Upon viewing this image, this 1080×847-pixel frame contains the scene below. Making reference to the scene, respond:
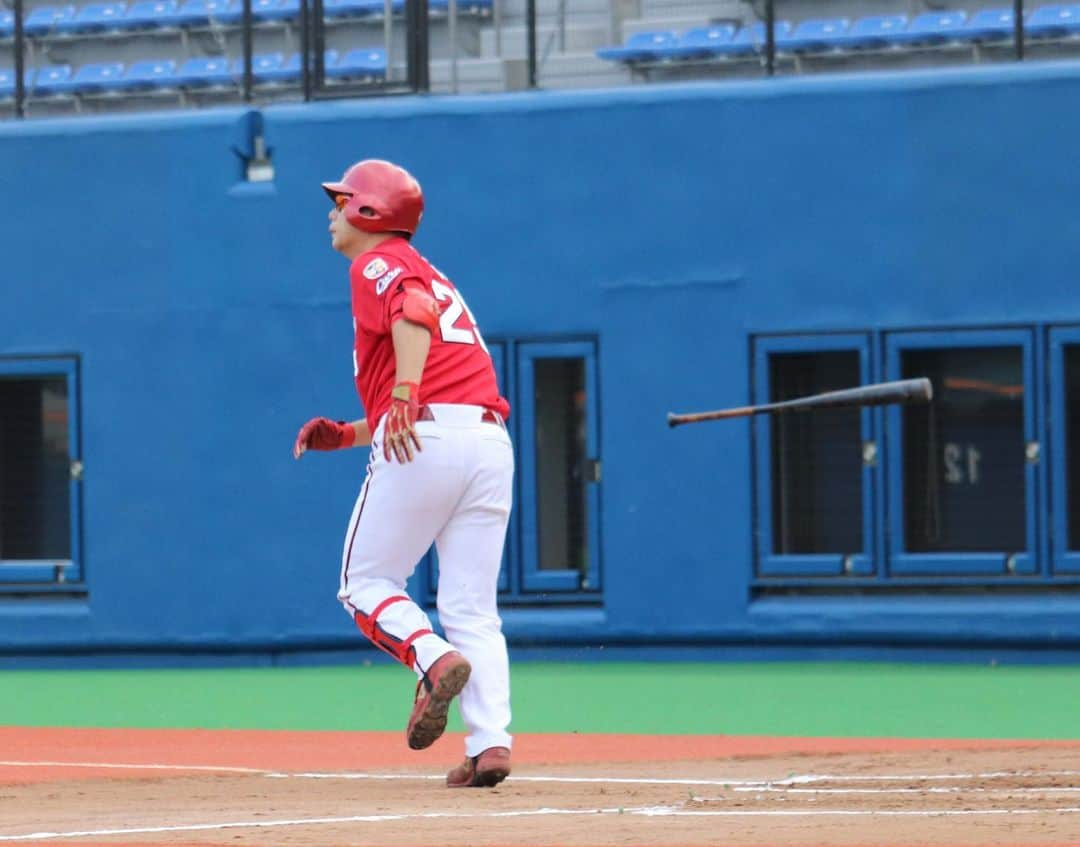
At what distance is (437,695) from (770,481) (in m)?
6.34

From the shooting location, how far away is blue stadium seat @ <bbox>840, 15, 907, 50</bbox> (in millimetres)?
14281

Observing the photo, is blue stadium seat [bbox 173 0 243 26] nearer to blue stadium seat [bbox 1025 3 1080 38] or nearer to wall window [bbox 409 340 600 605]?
wall window [bbox 409 340 600 605]

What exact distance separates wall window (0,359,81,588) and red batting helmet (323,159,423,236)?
690 cm

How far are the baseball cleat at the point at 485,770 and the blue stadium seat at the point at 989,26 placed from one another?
7.33 meters

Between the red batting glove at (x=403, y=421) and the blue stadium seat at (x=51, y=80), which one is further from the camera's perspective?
the blue stadium seat at (x=51, y=80)

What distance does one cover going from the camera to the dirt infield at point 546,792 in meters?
5.07

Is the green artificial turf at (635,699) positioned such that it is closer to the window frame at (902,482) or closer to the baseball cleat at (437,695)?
the window frame at (902,482)

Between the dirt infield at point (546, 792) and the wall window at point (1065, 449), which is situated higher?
the wall window at point (1065, 449)

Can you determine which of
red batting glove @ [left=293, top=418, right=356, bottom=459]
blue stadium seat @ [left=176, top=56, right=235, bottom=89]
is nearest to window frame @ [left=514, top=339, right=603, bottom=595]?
blue stadium seat @ [left=176, top=56, right=235, bottom=89]

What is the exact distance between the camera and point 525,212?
12.5m

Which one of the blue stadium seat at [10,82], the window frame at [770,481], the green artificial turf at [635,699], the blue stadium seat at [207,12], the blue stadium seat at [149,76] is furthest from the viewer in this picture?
the blue stadium seat at [207,12]

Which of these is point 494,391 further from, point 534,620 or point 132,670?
point 132,670

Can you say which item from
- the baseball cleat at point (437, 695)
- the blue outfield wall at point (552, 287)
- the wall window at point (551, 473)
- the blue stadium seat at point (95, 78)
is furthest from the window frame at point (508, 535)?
the baseball cleat at point (437, 695)

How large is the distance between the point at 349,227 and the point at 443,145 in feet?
19.8
